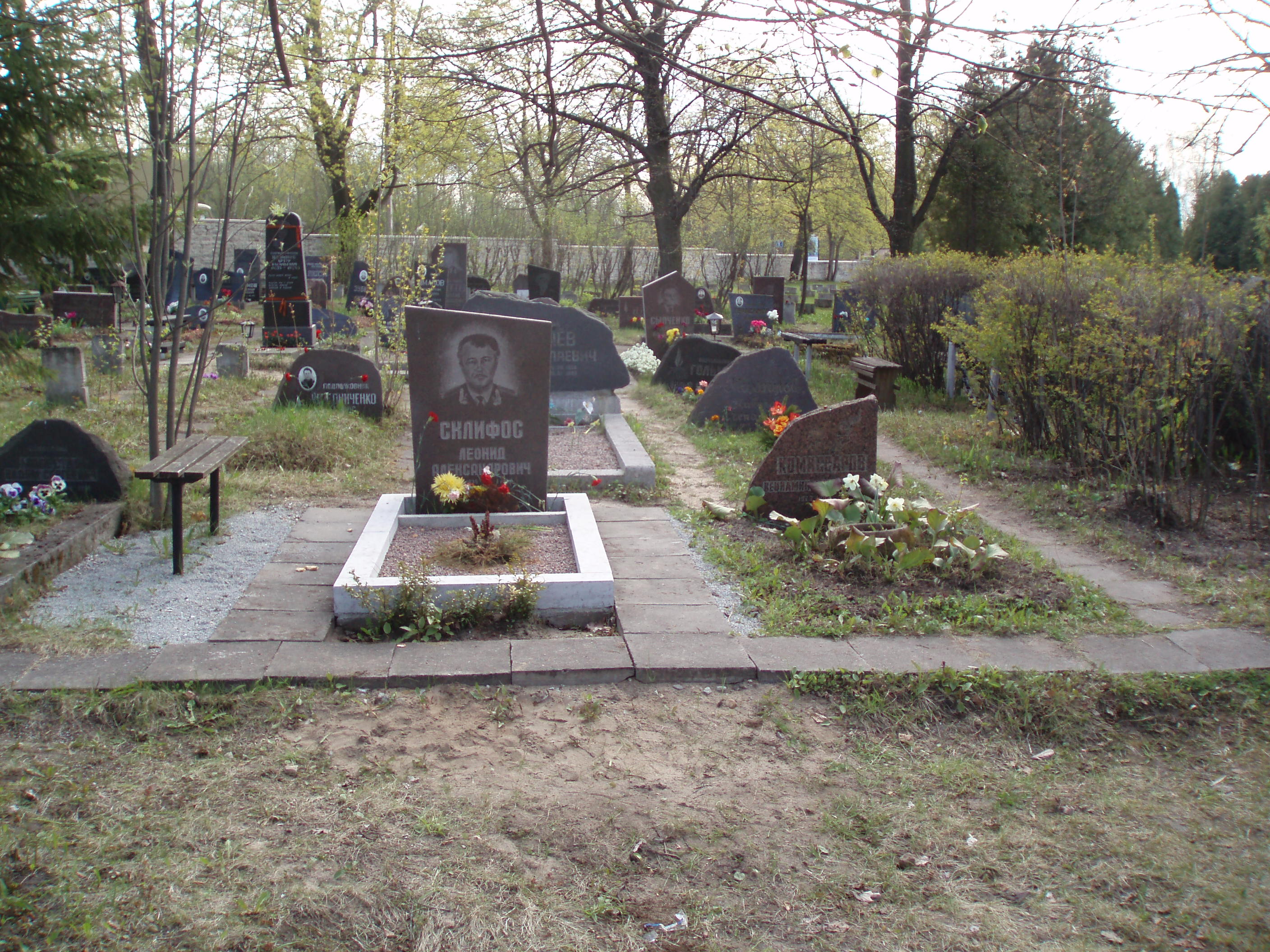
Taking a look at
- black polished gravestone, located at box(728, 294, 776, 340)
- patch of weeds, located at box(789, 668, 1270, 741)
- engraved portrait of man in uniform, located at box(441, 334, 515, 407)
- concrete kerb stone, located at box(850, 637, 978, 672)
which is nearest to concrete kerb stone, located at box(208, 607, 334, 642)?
engraved portrait of man in uniform, located at box(441, 334, 515, 407)

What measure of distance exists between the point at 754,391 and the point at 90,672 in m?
6.83

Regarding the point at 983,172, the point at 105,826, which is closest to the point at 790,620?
the point at 105,826

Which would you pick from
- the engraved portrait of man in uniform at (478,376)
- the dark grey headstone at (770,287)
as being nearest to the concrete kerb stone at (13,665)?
the engraved portrait of man in uniform at (478,376)

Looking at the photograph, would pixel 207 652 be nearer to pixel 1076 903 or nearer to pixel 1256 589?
pixel 1076 903

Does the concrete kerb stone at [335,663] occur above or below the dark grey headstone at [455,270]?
below

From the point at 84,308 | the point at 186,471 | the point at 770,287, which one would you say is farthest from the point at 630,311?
the point at 186,471

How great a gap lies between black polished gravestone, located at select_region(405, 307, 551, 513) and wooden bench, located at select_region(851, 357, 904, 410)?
5.80 m

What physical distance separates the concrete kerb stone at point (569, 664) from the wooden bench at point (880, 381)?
23.7 ft

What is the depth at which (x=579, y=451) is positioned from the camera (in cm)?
812

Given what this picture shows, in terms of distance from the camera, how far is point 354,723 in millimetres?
3422

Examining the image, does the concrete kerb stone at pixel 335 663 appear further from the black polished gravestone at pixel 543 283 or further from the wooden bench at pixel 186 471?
the black polished gravestone at pixel 543 283

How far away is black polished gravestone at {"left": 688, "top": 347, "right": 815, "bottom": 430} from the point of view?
930 cm

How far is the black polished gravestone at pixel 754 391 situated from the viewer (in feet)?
30.5

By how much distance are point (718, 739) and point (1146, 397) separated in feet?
13.9
